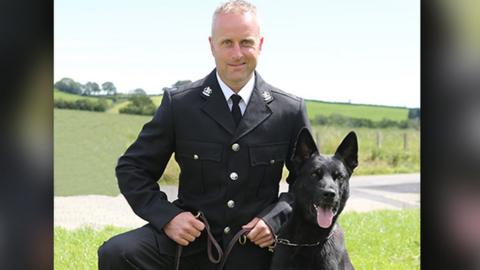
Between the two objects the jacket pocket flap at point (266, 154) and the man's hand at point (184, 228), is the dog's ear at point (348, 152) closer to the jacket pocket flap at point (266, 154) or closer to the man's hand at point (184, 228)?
the jacket pocket flap at point (266, 154)

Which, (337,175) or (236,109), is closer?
(337,175)

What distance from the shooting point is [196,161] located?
293 cm

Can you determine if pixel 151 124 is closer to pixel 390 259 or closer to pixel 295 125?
pixel 295 125

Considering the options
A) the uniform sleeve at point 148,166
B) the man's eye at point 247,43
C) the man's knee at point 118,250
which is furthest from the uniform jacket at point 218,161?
the man's eye at point 247,43

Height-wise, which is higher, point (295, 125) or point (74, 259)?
point (295, 125)

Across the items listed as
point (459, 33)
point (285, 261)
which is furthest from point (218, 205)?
point (459, 33)

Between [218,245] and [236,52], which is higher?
[236,52]

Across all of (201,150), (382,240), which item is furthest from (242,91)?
(382,240)

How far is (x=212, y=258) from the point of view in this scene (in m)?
2.79

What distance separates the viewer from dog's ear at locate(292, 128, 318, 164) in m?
2.68

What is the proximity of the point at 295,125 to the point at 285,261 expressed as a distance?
0.69 meters

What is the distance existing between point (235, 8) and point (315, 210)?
102cm

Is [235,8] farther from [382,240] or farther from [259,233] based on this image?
[382,240]

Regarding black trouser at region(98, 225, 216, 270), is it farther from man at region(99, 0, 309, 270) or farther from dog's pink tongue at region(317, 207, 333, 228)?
dog's pink tongue at region(317, 207, 333, 228)
